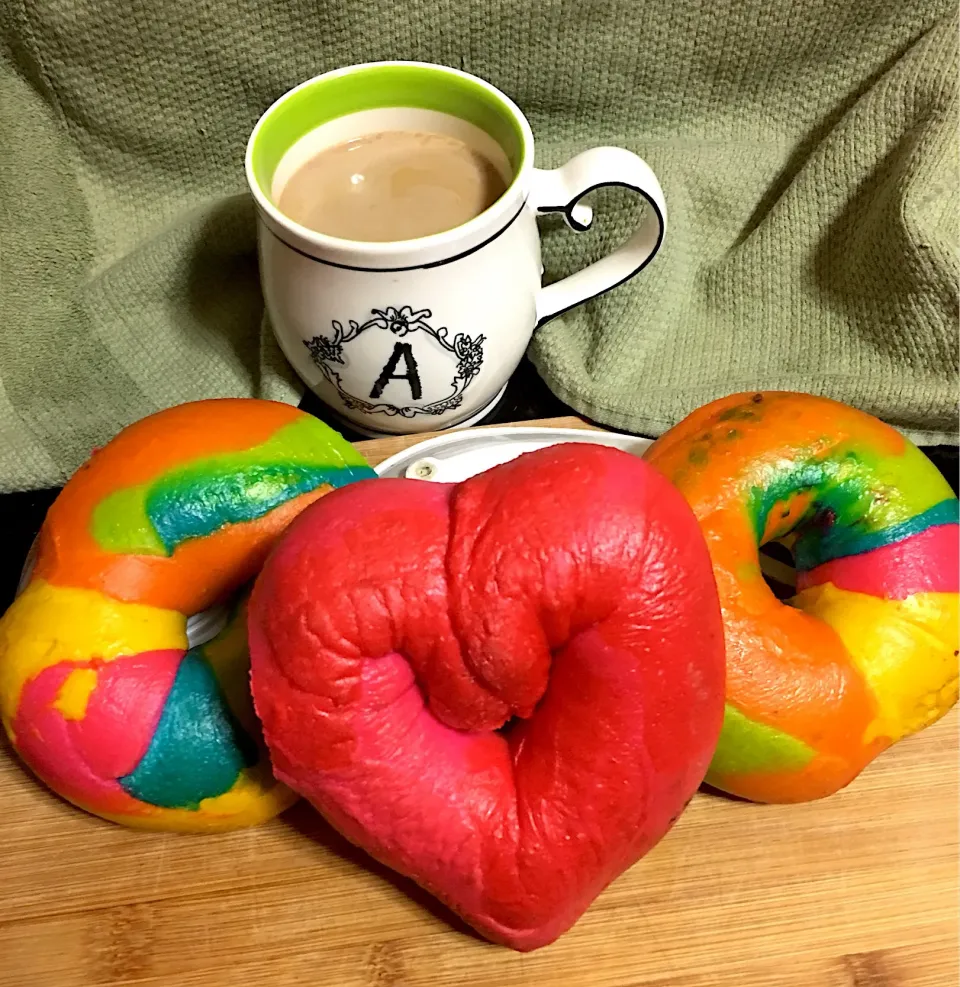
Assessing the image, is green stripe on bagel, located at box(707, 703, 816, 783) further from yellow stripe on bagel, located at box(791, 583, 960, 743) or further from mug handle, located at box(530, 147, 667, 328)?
mug handle, located at box(530, 147, 667, 328)

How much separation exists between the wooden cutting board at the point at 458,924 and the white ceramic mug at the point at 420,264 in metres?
0.26

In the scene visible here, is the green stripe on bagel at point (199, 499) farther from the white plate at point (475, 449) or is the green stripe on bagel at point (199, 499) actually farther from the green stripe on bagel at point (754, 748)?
the green stripe on bagel at point (754, 748)

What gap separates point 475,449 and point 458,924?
0.28 m

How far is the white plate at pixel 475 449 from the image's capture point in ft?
1.92

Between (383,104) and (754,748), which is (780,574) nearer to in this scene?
(754,748)

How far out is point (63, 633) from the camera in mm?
443

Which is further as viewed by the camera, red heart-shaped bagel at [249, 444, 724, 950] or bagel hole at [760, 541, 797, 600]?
bagel hole at [760, 541, 797, 600]

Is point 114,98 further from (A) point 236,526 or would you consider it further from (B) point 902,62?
(B) point 902,62

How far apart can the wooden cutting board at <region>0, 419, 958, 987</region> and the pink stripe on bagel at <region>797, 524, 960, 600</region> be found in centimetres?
10

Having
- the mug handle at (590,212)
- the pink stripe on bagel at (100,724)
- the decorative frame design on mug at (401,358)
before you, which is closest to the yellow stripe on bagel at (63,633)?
the pink stripe on bagel at (100,724)

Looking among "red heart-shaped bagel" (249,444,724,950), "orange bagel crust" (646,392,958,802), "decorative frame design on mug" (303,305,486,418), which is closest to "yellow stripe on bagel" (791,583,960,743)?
"orange bagel crust" (646,392,958,802)

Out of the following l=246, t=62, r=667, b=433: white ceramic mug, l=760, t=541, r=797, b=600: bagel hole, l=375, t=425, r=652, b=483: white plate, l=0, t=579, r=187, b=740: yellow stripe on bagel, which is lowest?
l=760, t=541, r=797, b=600: bagel hole

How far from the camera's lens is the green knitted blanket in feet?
1.99

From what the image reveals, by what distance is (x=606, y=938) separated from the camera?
451 millimetres
